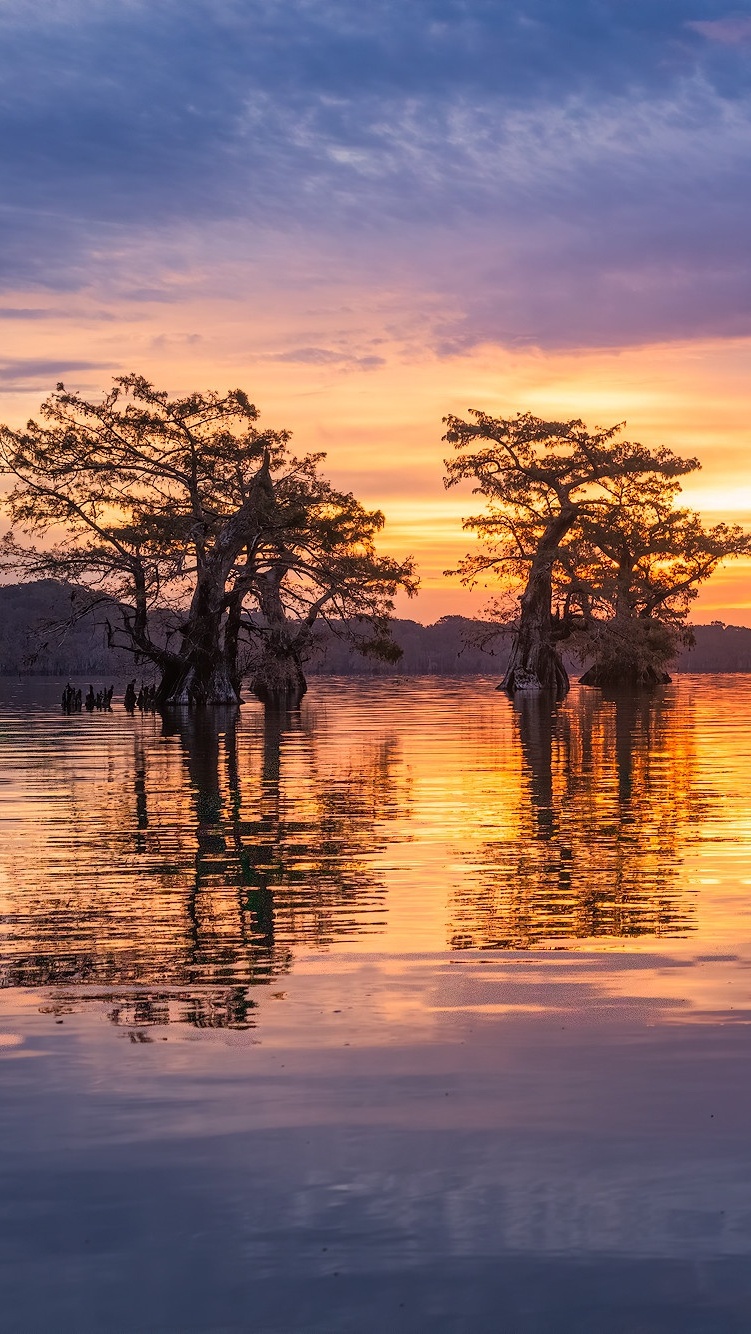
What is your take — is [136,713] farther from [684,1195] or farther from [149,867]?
[684,1195]

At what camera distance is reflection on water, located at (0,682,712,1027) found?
30.9 ft

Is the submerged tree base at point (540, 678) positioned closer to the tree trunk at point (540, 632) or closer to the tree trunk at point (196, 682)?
the tree trunk at point (540, 632)

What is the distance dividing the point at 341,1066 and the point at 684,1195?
1975 mm

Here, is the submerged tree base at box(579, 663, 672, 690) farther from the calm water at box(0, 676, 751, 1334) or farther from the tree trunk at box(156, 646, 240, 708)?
the calm water at box(0, 676, 751, 1334)

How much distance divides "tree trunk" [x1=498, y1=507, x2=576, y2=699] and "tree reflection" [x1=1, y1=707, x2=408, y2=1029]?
55.8 m

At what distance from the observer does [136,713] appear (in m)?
58.0

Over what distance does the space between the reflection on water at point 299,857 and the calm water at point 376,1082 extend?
2.4 inches

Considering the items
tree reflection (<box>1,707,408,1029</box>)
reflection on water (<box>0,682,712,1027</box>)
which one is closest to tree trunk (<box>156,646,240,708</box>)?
reflection on water (<box>0,682,712,1027</box>)

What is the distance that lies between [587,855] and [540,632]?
2620 inches

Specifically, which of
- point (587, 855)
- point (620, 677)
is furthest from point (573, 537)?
point (587, 855)

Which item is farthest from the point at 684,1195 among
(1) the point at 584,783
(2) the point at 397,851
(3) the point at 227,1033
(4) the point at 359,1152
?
(1) the point at 584,783

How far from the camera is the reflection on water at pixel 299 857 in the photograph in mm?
9430

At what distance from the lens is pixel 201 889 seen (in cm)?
1212

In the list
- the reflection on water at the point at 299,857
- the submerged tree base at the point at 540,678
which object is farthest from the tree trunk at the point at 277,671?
the reflection on water at the point at 299,857
